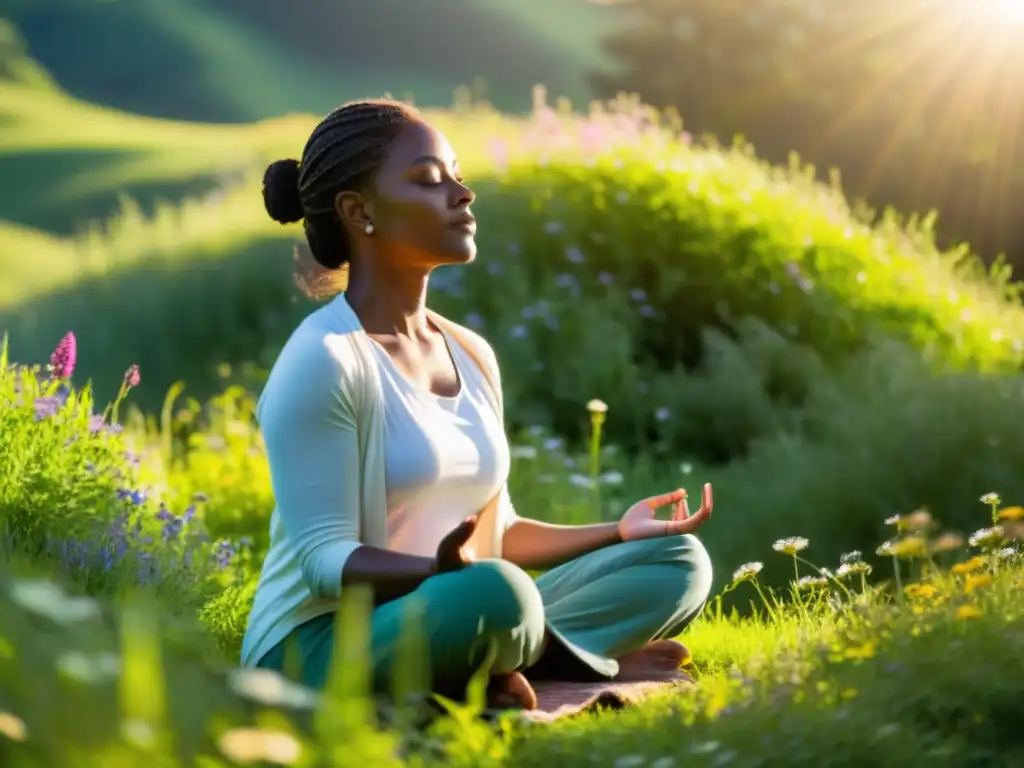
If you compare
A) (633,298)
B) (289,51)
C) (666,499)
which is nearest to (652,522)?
(666,499)

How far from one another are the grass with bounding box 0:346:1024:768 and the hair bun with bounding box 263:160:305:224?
1.11 metres

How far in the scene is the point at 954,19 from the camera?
19.8 metres

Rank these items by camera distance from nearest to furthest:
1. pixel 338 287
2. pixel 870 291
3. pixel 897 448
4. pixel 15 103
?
pixel 338 287
pixel 897 448
pixel 870 291
pixel 15 103

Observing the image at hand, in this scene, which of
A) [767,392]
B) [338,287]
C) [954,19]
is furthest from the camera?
[954,19]

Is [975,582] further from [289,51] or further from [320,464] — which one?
[289,51]

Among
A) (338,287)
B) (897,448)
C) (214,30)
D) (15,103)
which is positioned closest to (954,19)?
(897,448)

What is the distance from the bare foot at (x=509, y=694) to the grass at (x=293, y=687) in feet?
0.45

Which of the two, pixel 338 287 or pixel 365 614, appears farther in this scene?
pixel 338 287

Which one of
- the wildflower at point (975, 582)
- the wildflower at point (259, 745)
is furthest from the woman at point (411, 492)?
the wildflower at point (259, 745)

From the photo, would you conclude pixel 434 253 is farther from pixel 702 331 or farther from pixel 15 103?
pixel 15 103

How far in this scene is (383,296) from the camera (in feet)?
13.1

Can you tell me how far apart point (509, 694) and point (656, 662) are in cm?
81

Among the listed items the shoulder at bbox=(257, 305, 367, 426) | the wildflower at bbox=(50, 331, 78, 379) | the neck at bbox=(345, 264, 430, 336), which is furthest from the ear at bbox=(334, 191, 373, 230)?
the wildflower at bbox=(50, 331, 78, 379)

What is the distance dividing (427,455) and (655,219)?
6763mm
